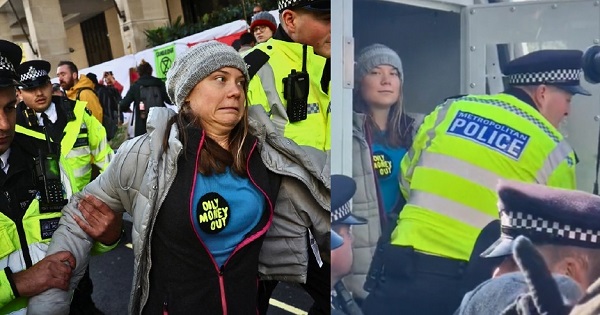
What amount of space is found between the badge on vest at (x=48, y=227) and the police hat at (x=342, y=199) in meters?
1.15

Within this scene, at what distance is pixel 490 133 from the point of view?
1129mm

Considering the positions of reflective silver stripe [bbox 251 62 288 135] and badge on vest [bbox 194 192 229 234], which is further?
reflective silver stripe [bbox 251 62 288 135]

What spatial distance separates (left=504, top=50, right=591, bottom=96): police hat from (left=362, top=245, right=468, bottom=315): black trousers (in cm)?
44

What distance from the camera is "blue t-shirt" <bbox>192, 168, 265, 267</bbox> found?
1716 millimetres

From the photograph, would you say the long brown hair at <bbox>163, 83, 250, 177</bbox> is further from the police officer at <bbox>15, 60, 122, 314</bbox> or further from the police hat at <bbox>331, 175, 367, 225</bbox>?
the police officer at <bbox>15, 60, 122, 314</bbox>

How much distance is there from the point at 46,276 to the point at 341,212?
106cm

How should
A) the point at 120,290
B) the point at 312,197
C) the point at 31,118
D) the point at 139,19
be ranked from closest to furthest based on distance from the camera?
the point at 312,197 → the point at 31,118 → the point at 120,290 → the point at 139,19

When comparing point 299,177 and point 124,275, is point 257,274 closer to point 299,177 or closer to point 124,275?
point 299,177

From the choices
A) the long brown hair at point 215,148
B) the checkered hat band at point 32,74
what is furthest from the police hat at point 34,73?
the long brown hair at point 215,148

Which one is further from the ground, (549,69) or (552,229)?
(549,69)

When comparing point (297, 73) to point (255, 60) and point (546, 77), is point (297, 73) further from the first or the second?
point (546, 77)

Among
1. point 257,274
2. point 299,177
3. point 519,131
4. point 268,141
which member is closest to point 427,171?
point 519,131

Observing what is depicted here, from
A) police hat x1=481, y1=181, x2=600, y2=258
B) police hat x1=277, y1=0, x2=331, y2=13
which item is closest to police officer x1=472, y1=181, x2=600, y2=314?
police hat x1=481, y1=181, x2=600, y2=258

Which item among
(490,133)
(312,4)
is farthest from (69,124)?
(490,133)
